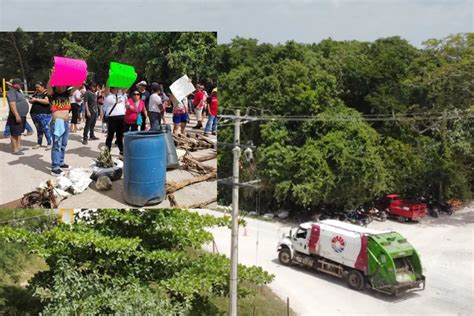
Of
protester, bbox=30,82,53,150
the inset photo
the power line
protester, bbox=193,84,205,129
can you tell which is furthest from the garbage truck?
protester, bbox=30,82,53,150

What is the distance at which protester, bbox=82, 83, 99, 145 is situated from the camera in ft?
34.2

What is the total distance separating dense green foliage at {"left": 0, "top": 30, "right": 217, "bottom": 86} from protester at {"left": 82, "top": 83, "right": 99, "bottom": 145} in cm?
25

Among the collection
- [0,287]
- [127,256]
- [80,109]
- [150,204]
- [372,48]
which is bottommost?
[0,287]

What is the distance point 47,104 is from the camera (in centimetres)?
1066

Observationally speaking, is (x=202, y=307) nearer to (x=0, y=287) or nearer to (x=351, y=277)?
(x=0, y=287)

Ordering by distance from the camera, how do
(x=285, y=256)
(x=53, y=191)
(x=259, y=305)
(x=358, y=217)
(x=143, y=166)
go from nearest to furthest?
1. (x=53, y=191)
2. (x=143, y=166)
3. (x=259, y=305)
4. (x=285, y=256)
5. (x=358, y=217)

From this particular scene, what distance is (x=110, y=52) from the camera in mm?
10172

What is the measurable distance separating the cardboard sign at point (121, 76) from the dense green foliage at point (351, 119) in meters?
11.9

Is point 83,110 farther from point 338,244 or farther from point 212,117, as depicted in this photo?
point 338,244

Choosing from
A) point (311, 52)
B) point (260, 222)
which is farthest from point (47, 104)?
point (311, 52)

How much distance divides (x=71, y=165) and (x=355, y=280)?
407 inches

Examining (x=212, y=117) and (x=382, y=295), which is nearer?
(x=212, y=117)

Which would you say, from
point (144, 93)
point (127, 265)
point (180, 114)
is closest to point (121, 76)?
point (144, 93)

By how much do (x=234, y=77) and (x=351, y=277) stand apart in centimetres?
1036
